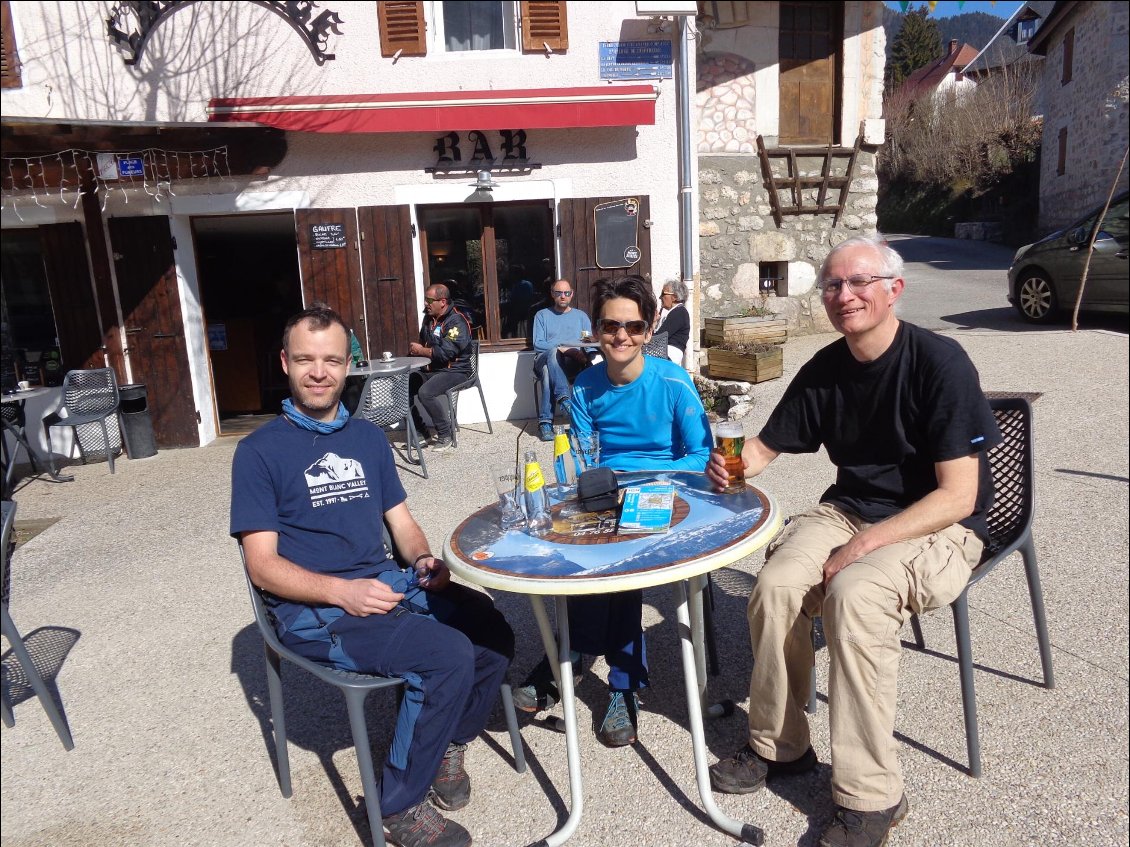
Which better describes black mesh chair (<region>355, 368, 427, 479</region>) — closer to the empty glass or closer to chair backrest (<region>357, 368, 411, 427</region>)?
chair backrest (<region>357, 368, 411, 427</region>)

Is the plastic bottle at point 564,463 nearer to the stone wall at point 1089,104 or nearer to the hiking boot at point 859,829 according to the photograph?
the hiking boot at point 859,829

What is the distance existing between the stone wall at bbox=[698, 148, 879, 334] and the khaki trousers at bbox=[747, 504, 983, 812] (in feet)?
20.5

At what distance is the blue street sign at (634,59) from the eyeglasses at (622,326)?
4.68 meters

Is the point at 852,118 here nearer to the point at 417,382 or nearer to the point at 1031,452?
the point at 417,382

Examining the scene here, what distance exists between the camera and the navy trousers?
173cm

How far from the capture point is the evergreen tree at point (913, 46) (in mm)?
2047

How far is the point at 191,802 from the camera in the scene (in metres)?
1.56

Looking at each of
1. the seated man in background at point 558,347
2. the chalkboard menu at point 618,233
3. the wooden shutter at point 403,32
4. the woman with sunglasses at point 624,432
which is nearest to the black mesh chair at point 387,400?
the seated man in background at point 558,347

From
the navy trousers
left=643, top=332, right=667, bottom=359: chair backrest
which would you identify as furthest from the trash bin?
left=643, top=332, right=667, bottom=359: chair backrest

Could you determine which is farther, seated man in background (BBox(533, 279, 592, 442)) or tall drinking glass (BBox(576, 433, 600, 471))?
seated man in background (BBox(533, 279, 592, 442))

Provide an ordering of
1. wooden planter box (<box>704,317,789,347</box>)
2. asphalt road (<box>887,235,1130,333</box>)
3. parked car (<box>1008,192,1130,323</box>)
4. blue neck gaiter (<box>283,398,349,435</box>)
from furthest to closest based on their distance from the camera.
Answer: wooden planter box (<box>704,317,789,347</box>)
asphalt road (<box>887,235,1130,333</box>)
blue neck gaiter (<box>283,398,349,435</box>)
parked car (<box>1008,192,1130,323</box>)

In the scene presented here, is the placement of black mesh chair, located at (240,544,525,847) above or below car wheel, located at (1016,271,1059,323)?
below

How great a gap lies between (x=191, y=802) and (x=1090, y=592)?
2.67m

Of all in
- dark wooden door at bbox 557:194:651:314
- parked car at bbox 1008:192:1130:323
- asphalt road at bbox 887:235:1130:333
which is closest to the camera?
parked car at bbox 1008:192:1130:323
